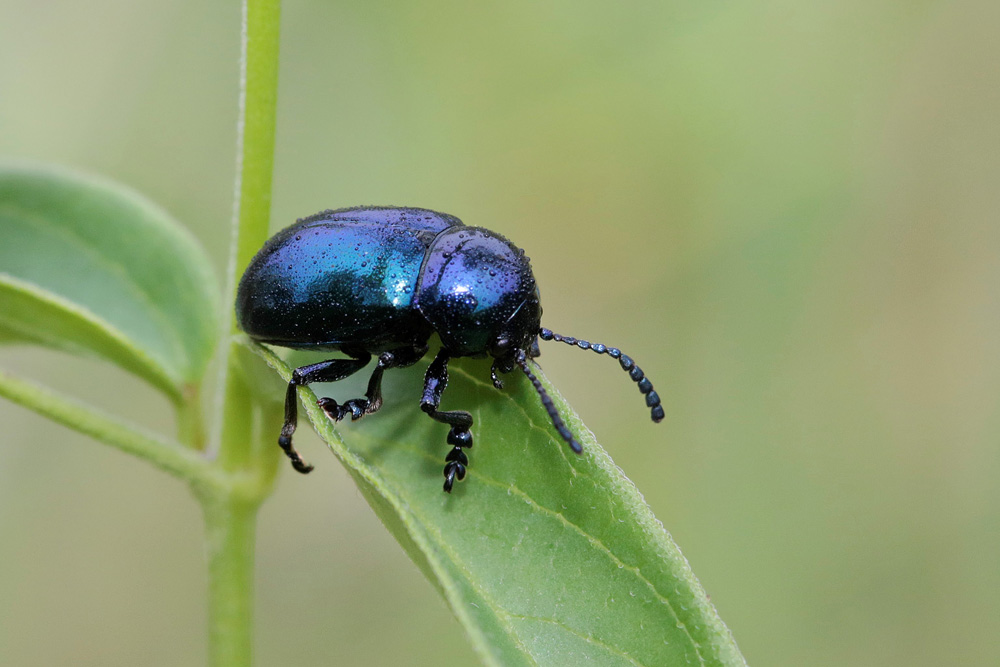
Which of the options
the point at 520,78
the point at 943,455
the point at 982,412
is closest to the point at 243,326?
the point at 520,78

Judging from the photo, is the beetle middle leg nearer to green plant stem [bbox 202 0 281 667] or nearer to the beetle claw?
the beetle claw

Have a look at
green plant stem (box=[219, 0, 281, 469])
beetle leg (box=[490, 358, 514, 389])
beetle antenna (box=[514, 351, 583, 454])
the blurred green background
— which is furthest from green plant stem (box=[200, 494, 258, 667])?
the blurred green background

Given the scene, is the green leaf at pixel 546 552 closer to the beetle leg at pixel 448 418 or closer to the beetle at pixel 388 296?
the beetle leg at pixel 448 418

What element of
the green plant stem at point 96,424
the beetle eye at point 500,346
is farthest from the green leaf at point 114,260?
the beetle eye at point 500,346

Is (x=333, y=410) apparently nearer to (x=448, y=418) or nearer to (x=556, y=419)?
(x=448, y=418)

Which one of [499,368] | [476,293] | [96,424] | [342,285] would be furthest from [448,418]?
[96,424]

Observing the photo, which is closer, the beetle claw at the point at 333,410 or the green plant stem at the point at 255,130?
the green plant stem at the point at 255,130
